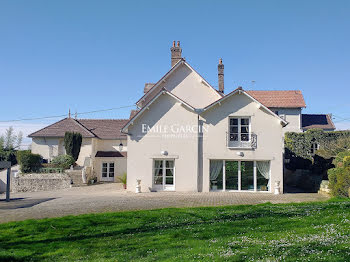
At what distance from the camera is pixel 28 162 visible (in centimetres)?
2652

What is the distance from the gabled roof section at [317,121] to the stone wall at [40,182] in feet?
100

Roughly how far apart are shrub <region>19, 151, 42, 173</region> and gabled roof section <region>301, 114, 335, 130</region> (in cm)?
3229

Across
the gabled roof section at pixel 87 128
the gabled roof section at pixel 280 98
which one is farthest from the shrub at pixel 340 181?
the gabled roof section at pixel 280 98

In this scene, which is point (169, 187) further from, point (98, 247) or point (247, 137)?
point (98, 247)

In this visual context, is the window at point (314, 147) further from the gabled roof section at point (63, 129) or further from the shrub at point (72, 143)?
the shrub at point (72, 143)

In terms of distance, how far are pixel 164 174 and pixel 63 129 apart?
15.7 metres

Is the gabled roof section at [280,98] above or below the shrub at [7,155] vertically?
above

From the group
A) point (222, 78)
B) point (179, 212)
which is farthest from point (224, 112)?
point (179, 212)

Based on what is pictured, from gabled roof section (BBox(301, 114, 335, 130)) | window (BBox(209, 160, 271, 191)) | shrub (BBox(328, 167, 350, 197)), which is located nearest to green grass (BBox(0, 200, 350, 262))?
shrub (BBox(328, 167, 350, 197))

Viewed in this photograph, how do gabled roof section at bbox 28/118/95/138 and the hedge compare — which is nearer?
the hedge

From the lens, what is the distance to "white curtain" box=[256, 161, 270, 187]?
20.6 meters

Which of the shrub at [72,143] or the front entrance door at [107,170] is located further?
the front entrance door at [107,170]

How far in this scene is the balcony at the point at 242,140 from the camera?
20641 mm

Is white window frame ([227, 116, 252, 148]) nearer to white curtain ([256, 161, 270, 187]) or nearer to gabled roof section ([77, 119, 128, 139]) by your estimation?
white curtain ([256, 161, 270, 187])
